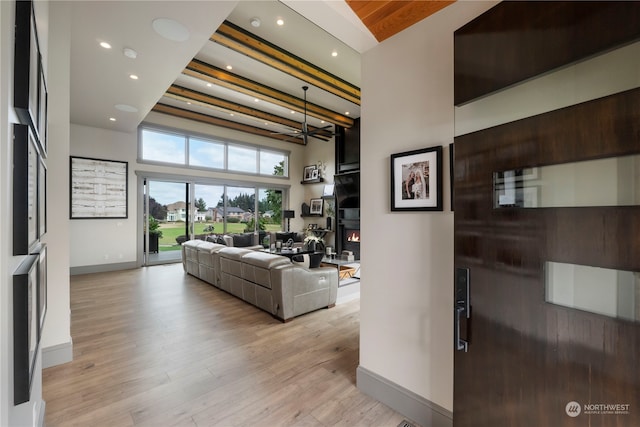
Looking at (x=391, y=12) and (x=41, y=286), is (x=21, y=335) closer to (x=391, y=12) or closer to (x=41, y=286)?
(x=41, y=286)

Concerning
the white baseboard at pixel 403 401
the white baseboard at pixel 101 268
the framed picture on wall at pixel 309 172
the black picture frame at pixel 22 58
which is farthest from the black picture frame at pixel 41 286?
the framed picture on wall at pixel 309 172

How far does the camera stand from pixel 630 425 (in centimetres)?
93

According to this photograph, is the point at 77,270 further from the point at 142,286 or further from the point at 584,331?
the point at 584,331

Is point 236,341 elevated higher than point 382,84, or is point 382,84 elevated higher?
point 382,84

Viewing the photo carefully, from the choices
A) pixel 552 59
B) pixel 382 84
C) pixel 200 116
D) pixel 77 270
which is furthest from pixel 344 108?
pixel 77 270

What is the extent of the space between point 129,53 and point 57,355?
3507 millimetres

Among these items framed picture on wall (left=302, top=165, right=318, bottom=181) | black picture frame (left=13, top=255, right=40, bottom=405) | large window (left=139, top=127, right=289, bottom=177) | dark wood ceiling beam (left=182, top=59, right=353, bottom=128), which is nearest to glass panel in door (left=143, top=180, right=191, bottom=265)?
large window (left=139, top=127, right=289, bottom=177)

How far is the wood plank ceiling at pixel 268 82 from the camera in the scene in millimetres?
1832

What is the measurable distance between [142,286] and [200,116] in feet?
16.6

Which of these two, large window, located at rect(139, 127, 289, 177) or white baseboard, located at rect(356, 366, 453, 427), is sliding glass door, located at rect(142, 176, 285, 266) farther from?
white baseboard, located at rect(356, 366, 453, 427)

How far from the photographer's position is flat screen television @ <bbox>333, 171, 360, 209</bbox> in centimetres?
844

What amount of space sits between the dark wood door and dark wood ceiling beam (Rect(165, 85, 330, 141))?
20.2 feet

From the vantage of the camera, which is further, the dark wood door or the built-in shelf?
the built-in shelf

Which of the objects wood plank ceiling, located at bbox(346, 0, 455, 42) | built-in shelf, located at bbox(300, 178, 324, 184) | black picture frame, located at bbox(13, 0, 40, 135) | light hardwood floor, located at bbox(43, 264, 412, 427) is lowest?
light hardwood floor, located at bbox(43, 264, 412, 427)
